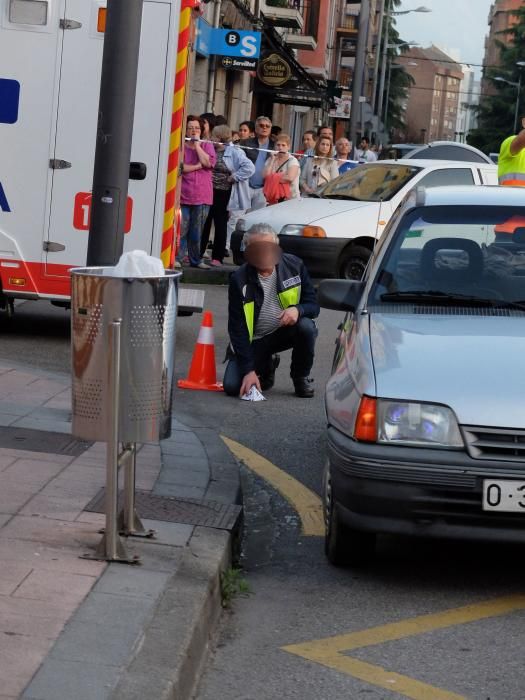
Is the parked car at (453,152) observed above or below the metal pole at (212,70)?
below

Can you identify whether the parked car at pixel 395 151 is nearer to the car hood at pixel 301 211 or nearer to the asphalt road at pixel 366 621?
the car hood at pixel 301 211

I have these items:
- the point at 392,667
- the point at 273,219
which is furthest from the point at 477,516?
the point at 273,219

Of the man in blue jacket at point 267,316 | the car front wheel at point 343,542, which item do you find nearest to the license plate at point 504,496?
the car front wheel at point 343,542

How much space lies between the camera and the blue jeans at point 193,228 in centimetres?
1852

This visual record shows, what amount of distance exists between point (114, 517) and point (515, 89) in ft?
355

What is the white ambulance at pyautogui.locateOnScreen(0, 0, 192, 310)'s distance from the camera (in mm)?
11281

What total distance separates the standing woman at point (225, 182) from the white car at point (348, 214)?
3.72 ft

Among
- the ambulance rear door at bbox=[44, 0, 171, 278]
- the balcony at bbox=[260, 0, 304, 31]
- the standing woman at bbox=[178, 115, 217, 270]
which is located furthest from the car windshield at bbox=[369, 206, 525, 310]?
the balcony at bbox=[260, 0, 304, 31]

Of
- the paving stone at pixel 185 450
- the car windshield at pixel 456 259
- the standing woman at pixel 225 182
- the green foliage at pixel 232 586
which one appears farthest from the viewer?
the standing woman at pixel 225 182

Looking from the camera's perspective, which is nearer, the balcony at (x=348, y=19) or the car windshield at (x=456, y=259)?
the car windshield at (x=456, y=259)

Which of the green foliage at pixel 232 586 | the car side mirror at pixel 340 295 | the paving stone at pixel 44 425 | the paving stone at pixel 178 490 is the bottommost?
the green foliage at pixel 232 586

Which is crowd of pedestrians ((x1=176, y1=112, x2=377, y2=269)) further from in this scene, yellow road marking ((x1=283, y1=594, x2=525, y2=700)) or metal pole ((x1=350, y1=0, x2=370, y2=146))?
metal pole ((x1=350, y1=0, x2=370, y2=146))

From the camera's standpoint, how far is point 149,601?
4.90 metres

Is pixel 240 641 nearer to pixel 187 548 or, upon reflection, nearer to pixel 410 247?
pixel 187 548
